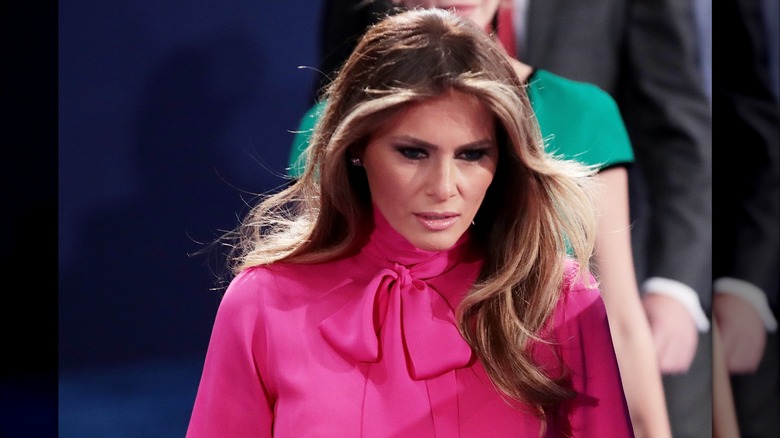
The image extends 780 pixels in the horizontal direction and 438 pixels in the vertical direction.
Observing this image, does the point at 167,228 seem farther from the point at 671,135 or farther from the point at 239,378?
the point at 671,135

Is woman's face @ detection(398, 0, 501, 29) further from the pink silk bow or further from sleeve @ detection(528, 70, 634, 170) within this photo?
the pink silk bow

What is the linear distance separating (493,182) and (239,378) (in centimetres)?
53

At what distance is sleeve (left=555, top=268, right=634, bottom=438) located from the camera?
172 cm

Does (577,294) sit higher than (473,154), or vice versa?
(473,154)

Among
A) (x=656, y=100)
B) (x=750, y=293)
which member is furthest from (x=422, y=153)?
(x=656, y=100)

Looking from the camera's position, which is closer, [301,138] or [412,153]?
[412,153]

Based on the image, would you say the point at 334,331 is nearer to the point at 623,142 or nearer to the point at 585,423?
the point at 585,423

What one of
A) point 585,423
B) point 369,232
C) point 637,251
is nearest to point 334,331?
point 369,232

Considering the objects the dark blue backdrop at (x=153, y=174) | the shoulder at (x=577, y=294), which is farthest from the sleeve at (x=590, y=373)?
the dark blue backdrop at (x=153, y=174)

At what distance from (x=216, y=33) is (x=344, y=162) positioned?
128cm

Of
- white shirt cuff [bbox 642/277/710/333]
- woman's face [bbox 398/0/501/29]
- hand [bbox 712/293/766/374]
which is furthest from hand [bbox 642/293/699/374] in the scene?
hand [bbox 712/293/766/374]

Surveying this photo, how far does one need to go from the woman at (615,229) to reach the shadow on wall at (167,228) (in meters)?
0.33

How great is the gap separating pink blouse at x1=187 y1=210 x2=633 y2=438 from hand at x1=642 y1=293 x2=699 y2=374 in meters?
1.08

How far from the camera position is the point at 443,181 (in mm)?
1681
